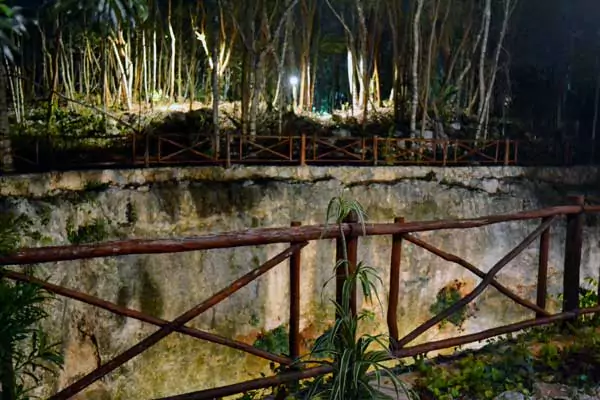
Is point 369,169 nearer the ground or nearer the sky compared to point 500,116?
nearer the ground

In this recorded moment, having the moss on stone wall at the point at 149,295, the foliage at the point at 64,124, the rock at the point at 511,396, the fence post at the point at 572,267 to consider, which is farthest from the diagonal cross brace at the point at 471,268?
the foliage at the point at 64,124

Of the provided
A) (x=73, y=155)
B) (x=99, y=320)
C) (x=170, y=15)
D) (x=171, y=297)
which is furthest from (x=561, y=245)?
(x=170, y=15)

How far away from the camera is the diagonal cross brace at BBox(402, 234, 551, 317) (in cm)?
246

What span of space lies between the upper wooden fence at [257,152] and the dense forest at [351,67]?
1164mm

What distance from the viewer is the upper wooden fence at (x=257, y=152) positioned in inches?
345

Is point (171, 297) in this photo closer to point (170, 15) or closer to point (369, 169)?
point (369, 169)

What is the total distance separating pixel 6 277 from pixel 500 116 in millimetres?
16701

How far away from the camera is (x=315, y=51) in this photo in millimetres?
17125

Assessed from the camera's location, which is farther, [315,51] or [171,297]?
[315,51]

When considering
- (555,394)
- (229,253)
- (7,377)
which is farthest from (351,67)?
(7,377)

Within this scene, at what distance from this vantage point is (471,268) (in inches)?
104

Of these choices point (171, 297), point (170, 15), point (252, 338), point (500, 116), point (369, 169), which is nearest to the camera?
point (171, 297)

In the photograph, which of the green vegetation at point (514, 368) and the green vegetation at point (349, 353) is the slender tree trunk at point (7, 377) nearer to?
the green vegetation at point (349, 353)

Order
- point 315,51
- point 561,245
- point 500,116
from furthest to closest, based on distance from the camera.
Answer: point 315,51, point 500,116, point 561,245
